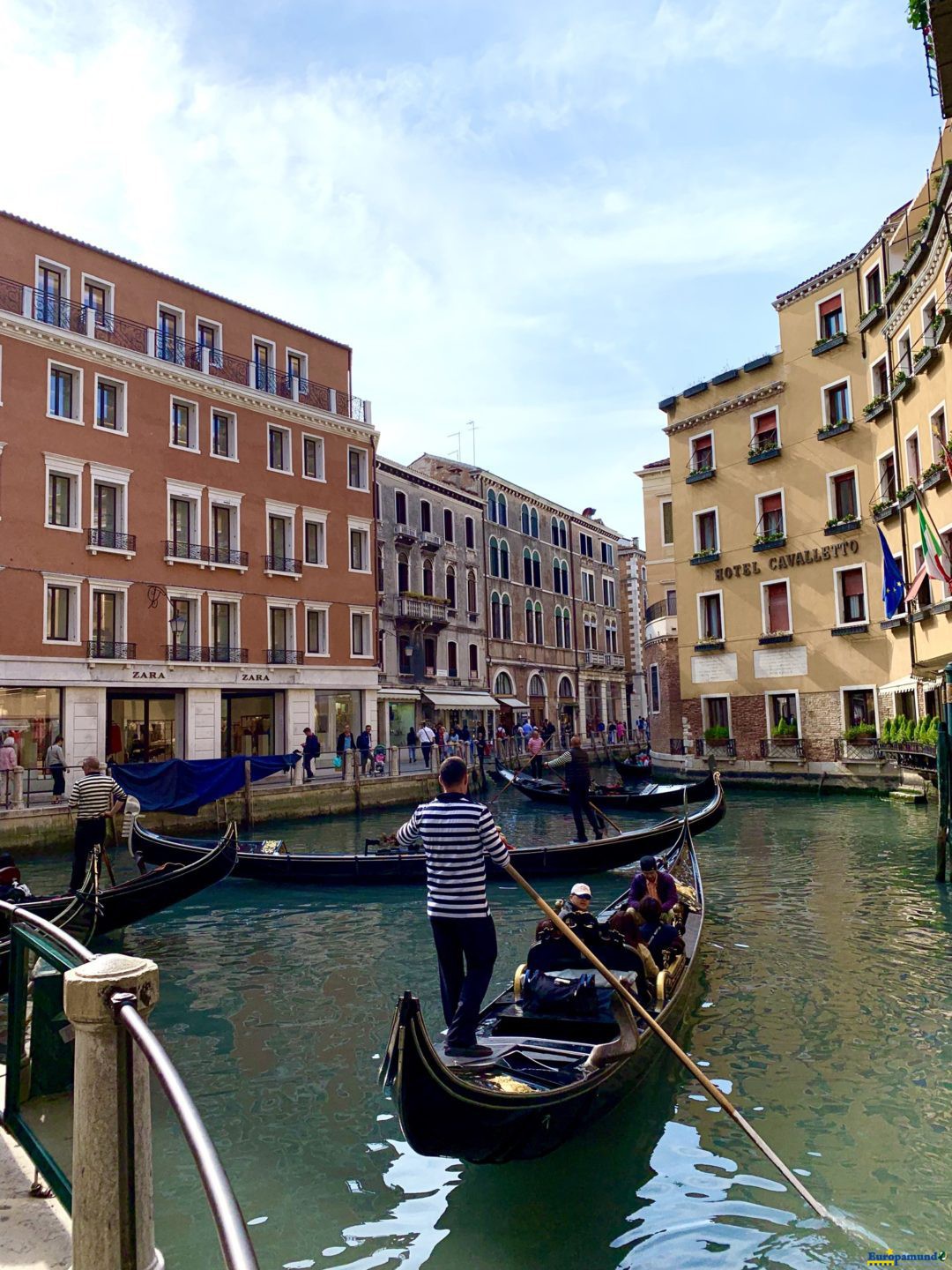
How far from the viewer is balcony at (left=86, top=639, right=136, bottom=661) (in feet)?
57.1

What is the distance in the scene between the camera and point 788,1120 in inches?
174

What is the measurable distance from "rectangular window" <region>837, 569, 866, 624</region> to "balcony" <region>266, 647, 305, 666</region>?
39.5ft

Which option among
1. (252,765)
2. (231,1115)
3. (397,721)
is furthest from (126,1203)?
(397,721)

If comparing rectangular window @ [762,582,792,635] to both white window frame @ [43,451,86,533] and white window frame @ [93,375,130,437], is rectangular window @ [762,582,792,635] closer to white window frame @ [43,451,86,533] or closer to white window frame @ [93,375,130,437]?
white window frame @ [93,375,130,437]

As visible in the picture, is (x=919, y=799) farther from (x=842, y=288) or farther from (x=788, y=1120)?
(x=788, y=1120)

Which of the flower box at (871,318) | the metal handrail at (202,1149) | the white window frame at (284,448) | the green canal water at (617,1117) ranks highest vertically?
the flower box at (871,318)

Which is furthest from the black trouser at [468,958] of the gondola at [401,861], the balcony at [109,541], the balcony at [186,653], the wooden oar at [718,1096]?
the balcony at [186,653]

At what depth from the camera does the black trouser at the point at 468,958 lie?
4078mm

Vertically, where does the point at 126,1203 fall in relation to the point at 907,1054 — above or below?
above

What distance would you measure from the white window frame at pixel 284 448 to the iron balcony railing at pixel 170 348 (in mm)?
753

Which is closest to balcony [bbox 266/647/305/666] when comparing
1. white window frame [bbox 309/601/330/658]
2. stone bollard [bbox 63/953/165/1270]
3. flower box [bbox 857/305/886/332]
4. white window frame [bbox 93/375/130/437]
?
white window frame [bbox 309/601/330/658]

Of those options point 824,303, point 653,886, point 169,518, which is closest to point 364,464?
point 169,518

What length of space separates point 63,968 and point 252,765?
13973mm

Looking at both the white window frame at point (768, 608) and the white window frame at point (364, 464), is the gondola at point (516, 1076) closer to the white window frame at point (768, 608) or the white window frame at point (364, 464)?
the white window frame at point (768, 608)
